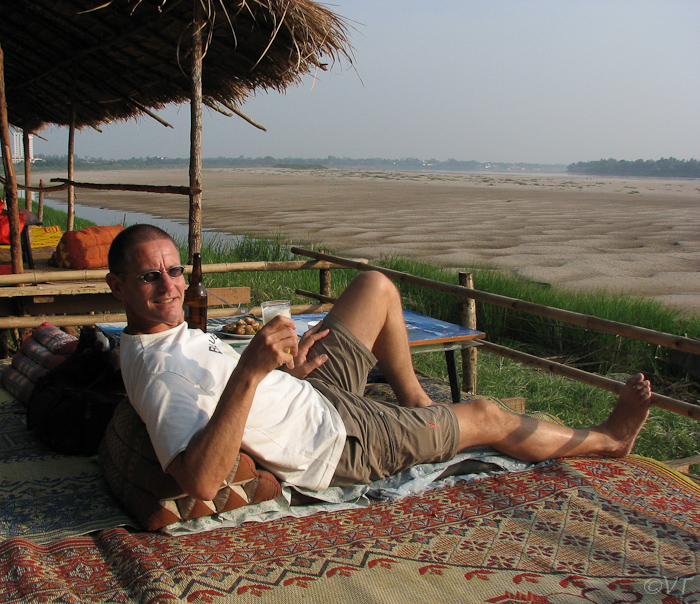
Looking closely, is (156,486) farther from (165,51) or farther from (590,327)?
(165,51)

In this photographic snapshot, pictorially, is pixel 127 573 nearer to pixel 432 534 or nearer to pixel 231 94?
pixel 432 534

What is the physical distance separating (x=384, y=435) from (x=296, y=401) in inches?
13.7

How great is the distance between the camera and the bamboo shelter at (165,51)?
15.0 ft

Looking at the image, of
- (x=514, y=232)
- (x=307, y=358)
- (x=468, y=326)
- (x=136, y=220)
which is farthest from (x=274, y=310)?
(x=136, y=220)

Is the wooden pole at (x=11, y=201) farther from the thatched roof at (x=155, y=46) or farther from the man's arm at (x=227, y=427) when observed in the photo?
the man's arm at (x=227, y=427)

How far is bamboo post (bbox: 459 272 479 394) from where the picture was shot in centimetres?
429

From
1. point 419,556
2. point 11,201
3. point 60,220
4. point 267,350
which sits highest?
point 11,201

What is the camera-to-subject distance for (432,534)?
1979 millimetres

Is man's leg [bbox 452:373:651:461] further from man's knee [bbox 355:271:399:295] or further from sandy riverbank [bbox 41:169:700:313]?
sandy riverbank [bbox 41:169:700:313]

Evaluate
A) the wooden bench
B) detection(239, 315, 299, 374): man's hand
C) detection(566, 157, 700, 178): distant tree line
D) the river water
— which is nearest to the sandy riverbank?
the river water

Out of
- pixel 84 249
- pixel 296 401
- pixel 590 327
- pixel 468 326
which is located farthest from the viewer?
pixel 84 249

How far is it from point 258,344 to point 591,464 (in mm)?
1494

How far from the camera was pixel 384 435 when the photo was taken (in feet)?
7.30

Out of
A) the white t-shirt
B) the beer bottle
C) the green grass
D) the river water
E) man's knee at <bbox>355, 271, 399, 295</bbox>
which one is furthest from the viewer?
the river water
